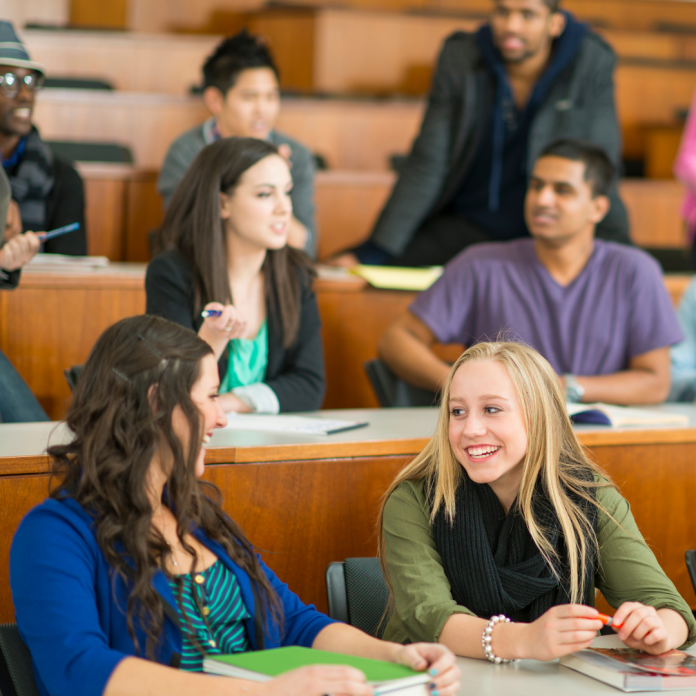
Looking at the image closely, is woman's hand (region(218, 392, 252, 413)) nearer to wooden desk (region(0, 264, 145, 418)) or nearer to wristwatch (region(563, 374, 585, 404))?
wooden desk (region(0, 264, 145, 418))

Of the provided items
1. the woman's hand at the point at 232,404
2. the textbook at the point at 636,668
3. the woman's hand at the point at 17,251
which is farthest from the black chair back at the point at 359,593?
the woman's hand at the point at 17,251

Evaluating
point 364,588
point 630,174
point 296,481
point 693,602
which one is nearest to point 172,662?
point 364,588

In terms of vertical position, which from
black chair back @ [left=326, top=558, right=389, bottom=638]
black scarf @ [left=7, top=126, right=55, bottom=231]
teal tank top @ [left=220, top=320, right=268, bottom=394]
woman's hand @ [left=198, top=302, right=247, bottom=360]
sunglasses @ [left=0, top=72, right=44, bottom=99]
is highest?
sunglasses @ [left=0, top=72, right=44, bottom=99]

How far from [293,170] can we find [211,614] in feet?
7.38

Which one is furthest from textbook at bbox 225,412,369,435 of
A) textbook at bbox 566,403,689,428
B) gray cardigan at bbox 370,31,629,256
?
gray cardigan at bbox 370,31,629,256

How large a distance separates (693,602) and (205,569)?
3.91 ft

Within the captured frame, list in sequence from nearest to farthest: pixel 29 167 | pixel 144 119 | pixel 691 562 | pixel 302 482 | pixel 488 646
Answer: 1. pixel 488 646
2. pixel 691 562
3. pixel 302 482
4. pixel 29 167
5. pixel 144 119

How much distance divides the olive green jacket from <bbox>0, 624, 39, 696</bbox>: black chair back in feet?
1.63

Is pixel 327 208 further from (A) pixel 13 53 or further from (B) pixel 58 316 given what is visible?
(A) pixel 13 53

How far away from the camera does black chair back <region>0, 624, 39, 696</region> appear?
1169mm

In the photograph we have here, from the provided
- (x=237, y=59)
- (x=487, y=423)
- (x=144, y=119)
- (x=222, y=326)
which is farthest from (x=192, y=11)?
(x=487, y=423)

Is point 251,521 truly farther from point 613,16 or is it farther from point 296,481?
point 613,16

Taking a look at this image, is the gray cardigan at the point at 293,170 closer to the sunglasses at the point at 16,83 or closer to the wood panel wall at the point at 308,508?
the sunglasses at the point at 16,83

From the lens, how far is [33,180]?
284 cm
